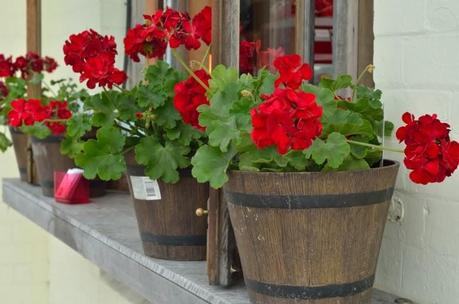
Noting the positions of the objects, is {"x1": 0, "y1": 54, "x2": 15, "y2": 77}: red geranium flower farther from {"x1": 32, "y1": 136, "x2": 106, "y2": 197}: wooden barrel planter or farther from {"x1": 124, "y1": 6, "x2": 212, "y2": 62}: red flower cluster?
{"x1": 124, "y1": 6, "x2": 212, "y2": 62}: red flower cluster

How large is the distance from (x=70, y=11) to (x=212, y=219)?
108 inches

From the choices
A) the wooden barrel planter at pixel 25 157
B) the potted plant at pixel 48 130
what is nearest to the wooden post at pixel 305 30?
the potted plant at pixel 48 130

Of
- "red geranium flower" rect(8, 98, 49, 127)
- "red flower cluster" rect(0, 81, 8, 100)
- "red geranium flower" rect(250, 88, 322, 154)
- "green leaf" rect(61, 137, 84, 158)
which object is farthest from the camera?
"red flower cluster" rect(0, 81, 8, 100)

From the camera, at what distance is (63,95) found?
3.69 metres

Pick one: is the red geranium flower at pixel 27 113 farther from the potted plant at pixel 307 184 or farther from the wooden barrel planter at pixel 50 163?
the potted plant at pixel 307 184

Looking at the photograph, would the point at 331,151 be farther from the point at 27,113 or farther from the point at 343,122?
the point at 27,113

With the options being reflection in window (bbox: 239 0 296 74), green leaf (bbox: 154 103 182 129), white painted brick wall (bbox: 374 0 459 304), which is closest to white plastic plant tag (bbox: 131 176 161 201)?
green leaf (bbox: 154 103 182 129)

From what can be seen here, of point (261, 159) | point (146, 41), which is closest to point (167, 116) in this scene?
point (146, 41)

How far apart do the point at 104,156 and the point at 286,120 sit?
810 mm

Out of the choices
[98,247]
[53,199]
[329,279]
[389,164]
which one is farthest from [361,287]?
[53,199]

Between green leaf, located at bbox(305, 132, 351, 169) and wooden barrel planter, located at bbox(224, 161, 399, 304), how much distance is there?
4 centimetres

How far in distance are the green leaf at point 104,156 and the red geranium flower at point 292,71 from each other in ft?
2.14

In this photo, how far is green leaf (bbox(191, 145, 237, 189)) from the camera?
177 cm

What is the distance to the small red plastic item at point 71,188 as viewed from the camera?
337cm
